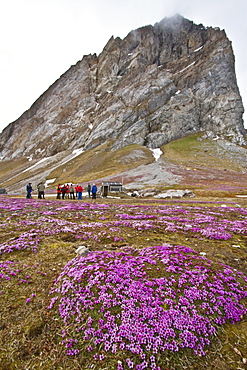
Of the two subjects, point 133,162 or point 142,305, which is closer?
point 142,305

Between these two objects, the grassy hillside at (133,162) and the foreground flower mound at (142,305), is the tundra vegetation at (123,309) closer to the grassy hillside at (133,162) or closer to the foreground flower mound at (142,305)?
the foreground flower mound at (142,305)

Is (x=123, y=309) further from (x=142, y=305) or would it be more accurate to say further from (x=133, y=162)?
(x=133, y=162)

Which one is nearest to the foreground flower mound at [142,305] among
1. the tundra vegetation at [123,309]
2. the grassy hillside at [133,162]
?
the tundra vegetation at [123,309]

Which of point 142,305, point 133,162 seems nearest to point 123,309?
point 142,305

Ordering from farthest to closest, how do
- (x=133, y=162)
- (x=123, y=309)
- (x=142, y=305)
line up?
(x=133, y=162), (x=142, y=305), (x=123, y=309)

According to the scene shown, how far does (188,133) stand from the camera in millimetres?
177625

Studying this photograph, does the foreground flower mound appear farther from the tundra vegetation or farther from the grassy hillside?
the grassy hillside

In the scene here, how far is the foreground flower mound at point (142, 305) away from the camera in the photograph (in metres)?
4.70

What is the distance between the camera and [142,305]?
584 cm

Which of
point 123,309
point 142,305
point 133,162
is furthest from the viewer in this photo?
point 133,162

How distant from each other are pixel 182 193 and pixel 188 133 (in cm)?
14710

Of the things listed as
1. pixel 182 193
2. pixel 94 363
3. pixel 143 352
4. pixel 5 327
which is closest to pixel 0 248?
pixel 5 327

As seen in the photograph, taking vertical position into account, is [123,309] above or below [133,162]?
below

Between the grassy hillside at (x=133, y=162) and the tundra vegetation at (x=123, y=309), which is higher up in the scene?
the grassy hillside at (x=133, y=162)
